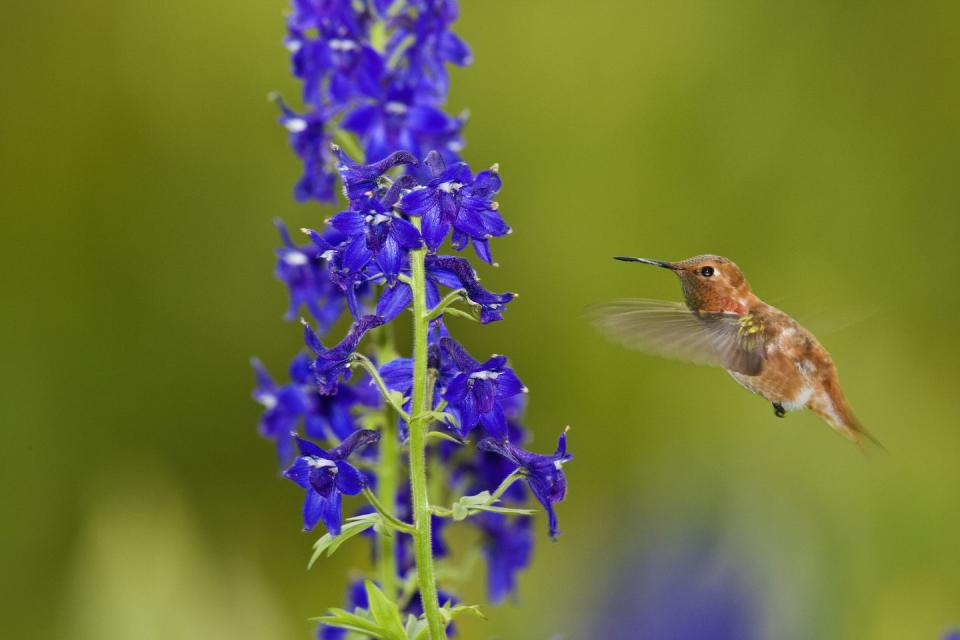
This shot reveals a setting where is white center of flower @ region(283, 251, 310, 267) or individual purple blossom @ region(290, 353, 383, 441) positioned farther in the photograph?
white center of flower @ region(283, 251, 310, 267)

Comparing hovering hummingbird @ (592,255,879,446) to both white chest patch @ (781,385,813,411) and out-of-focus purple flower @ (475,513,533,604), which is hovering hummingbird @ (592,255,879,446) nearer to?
white chest patch @ (781,385,813,411)


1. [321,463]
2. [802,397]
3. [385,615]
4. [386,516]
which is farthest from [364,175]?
[802,397]

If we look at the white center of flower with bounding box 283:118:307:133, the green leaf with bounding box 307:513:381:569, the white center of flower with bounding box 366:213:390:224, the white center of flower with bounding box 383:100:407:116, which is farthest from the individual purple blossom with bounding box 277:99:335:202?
the green leaf with bounding box 307:513:381:569

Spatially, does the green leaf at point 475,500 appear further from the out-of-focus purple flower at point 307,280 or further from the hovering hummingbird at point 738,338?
the out-of-focus purple flower at point 307,280

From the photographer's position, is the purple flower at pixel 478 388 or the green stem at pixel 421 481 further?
the purple flower at pixel 478 388

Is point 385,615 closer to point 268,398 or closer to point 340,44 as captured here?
point 268,398

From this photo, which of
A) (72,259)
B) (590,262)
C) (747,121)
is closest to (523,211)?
(590,262)

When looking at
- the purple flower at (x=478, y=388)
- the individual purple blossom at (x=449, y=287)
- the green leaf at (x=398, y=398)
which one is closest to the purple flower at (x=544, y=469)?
the purple flower at (x=478, y=388)
